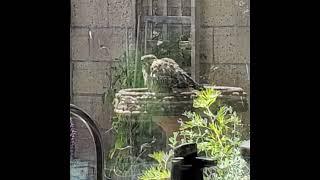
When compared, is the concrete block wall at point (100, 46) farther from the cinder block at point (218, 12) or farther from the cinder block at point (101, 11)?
the cinder block at point (218, 12)

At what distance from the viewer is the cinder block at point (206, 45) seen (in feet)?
2.58

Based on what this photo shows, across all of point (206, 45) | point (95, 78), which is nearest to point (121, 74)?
point (95, 78)

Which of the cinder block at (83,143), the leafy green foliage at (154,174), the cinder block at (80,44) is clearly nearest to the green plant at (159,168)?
the leafy green foliage at (154,174)

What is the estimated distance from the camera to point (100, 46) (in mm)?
784

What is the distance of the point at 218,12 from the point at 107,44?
0.21 metres

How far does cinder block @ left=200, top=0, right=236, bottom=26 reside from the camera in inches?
30.4

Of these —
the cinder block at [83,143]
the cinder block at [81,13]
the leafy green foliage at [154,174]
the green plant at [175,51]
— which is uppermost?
the cinder block at [81,13]

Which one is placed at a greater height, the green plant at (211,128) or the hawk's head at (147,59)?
the hawk's head at (147,59)

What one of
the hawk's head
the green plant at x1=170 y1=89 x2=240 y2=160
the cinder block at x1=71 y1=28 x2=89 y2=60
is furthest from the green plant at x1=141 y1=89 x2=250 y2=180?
the cinder block at x1=71 y1=28 x2=89 y2=60

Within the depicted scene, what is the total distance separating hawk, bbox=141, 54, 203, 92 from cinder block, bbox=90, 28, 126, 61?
0.05 m

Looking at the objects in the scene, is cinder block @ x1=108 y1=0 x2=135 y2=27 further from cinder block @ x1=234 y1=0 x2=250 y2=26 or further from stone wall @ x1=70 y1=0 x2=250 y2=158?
cinder block @ x1=234 y1=0 x2=250 y2=26
